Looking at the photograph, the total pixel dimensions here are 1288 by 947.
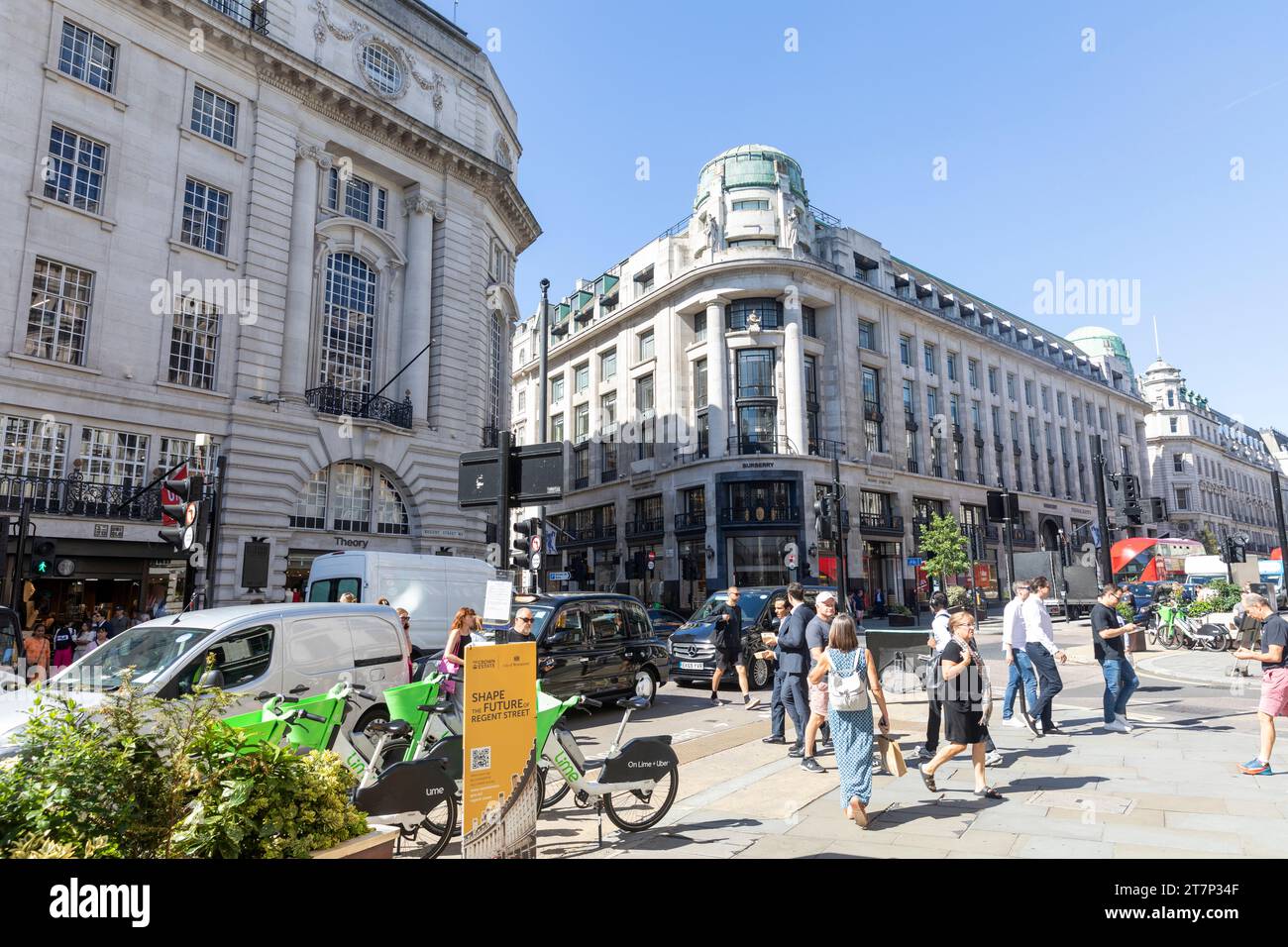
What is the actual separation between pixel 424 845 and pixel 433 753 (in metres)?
0.73

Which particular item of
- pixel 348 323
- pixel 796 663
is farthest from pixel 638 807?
pixel 348 323

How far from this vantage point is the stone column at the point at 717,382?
41.6 m

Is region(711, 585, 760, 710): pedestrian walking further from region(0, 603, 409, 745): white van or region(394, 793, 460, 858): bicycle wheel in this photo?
region(394, 793, 460, 858): bicycle wheel

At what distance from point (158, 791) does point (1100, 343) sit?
91.6 metres

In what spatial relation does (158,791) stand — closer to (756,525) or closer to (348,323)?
(348,323)

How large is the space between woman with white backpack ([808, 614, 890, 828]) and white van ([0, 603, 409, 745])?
495 centimetres

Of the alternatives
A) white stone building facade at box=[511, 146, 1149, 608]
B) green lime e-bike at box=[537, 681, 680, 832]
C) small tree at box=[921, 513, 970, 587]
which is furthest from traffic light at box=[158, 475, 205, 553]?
small tree at box=[921, 513, 970, 587]

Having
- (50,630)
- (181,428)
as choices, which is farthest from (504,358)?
(50,630)

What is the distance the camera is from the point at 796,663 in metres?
9.57

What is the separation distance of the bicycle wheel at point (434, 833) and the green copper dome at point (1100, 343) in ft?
283

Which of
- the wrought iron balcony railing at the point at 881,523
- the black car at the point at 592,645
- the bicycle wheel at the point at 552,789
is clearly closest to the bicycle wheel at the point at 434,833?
the bicycle wheel at the point at 552,789

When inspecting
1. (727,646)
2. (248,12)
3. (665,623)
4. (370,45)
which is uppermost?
(370,45)

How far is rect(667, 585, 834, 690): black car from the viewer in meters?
15.8
